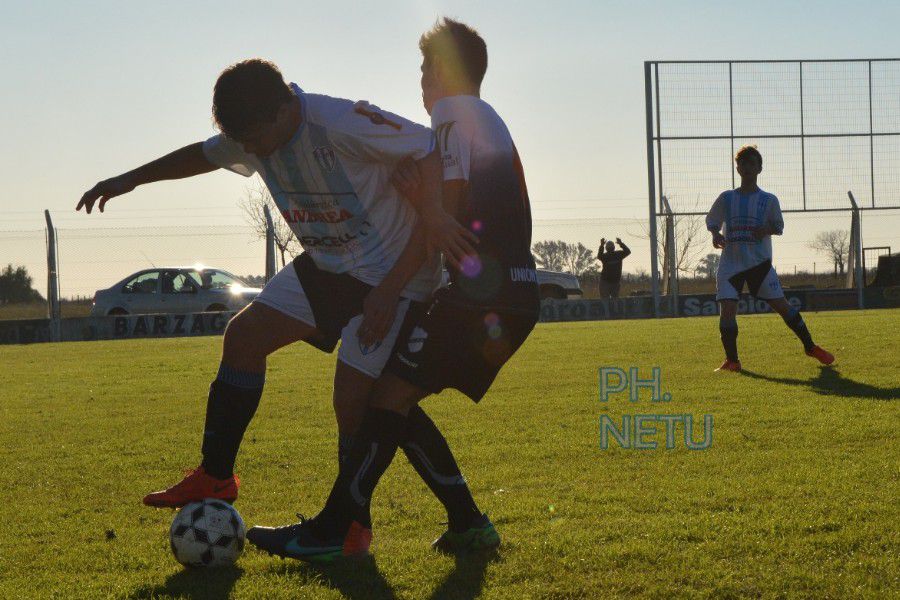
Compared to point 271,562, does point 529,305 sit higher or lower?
higher

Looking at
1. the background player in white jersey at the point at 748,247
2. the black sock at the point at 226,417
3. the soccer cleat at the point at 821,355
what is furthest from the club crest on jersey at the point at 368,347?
the soccer cleat at the point at 821,355

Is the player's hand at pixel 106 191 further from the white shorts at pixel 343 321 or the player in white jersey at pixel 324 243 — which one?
the white shorts at pixel 343 321

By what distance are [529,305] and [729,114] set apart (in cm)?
2253

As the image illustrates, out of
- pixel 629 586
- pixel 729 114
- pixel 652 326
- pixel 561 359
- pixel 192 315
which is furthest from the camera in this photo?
pixel 729 114

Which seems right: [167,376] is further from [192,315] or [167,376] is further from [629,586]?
[192,315]

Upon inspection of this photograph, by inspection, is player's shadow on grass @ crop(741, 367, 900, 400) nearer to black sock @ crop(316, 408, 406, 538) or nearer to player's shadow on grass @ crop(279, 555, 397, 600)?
black sock @ crop(316, 408, 406, 538)

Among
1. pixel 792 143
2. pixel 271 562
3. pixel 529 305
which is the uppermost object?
pixel 792 143

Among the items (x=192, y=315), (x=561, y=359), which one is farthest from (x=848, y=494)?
(x=192, y=315)

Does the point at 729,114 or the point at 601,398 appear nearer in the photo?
the point at 601,398

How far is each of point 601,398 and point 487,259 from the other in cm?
447

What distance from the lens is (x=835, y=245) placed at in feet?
81.2

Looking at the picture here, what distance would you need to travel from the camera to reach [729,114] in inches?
969

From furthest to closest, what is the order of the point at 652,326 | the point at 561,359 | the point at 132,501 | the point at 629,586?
the point at 652,326, the point at 561,359, the point at 132,501, the point at 629,586

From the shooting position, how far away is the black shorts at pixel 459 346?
3.30 m
